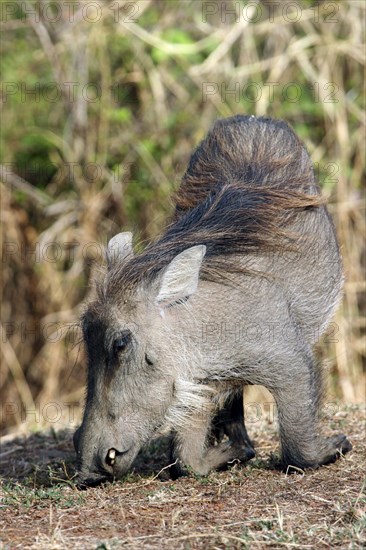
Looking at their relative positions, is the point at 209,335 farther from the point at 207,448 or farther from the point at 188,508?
the point at 188,508

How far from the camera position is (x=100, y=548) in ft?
9.70

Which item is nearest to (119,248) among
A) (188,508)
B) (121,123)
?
(188,508)

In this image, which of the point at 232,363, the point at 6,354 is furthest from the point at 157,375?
the point at 6,354

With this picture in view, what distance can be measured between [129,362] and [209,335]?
1.32ft

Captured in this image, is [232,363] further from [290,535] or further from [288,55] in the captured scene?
[288,55]

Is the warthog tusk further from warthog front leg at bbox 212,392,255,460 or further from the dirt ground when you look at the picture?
warthog front leg at bbox 212,392,255,460

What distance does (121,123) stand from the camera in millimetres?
8430

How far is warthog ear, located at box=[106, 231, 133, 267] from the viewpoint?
4219mm

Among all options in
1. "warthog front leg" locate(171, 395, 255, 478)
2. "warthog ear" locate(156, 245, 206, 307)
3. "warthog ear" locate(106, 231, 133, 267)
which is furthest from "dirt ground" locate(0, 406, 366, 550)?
"warthog ear" locate(106, 231, 133, 267)

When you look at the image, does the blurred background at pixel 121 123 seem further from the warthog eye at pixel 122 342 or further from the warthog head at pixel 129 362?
the warthog eye at pixel 122 342

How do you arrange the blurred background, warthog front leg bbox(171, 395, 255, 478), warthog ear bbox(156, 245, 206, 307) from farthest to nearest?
the blurred background
warthog front leg bbox(171, 395, 255, 478)
warthog ear bbox(156, 245, 206, 307)

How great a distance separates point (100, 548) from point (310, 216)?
88.9 inches

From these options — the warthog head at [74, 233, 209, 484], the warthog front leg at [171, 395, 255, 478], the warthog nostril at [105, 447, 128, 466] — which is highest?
the warthog head at [74, 233, 209, 484]

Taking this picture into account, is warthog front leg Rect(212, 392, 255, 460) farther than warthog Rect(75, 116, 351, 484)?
Yes
